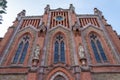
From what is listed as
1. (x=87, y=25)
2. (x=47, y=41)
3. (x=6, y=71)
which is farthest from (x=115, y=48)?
(x=6, y=71)

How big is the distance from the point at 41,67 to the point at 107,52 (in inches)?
293

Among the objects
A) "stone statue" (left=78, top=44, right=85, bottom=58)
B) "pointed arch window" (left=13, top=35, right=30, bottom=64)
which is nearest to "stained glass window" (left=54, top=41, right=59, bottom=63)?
"stone statue" (left=78, top=44, right=85, bottom=58)

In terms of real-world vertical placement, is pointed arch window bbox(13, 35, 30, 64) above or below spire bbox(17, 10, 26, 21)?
below

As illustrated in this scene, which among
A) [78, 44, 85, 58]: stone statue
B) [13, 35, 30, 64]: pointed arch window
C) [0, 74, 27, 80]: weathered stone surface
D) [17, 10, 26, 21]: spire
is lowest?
[0, 74, 27, 80]: weathered stone surface

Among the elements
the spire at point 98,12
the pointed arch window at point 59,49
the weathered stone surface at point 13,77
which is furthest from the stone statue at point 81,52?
the spire at point 98,12

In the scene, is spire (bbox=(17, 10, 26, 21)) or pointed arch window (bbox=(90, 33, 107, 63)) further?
spire (bbox=(17, 10, 26, 21))

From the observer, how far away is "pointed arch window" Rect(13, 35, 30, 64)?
62.5ft

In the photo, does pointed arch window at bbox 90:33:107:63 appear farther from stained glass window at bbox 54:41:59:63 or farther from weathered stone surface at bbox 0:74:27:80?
weathered stone surface at bbox 0:74:27:80

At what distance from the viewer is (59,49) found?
65.1ft

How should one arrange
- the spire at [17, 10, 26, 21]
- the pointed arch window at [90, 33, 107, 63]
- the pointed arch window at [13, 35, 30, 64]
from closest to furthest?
the pointed arch window at [90, 33, 107, 63] < the pointed arch window at [13, 35, 30, 64] < the spire at [17, 10, 26, 21]

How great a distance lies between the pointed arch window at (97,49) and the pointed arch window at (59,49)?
11.4 feet

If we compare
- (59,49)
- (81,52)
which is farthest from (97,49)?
(59,49)

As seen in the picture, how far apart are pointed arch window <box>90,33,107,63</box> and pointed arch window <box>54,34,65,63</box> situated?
137 inches

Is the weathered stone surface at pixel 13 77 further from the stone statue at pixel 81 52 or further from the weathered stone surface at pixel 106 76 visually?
the weathered stone surface at pixel 106 76
